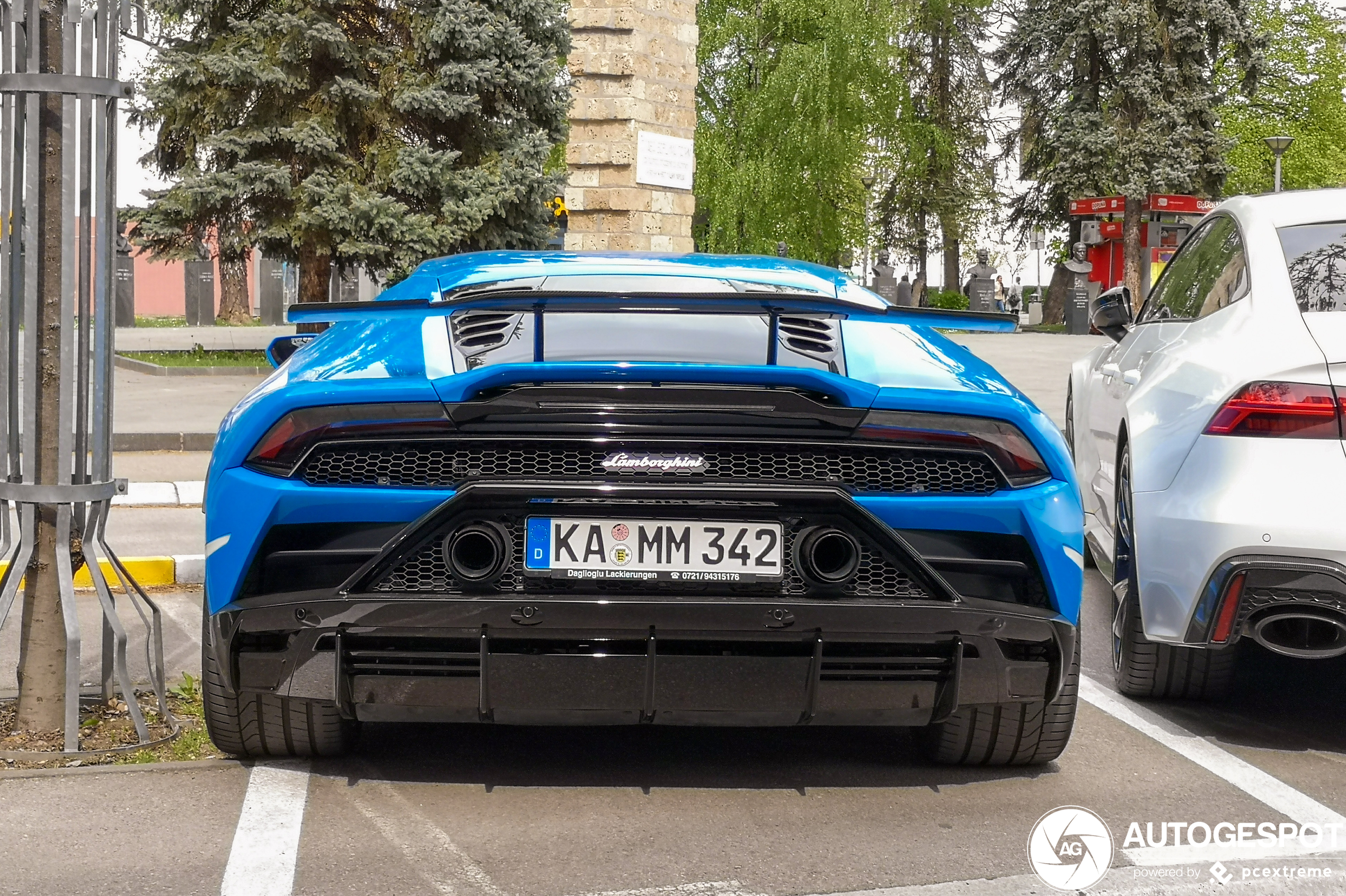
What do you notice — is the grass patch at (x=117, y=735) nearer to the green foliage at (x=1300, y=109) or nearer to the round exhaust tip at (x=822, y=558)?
the round exhaust tip at (x=822, y=558)

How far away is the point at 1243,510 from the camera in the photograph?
416cm

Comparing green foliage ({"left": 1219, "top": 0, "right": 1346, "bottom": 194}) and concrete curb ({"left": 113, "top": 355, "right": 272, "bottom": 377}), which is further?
green foliage ({"left": 1219, "top": 0, "right": 1346, "bottom": 194})

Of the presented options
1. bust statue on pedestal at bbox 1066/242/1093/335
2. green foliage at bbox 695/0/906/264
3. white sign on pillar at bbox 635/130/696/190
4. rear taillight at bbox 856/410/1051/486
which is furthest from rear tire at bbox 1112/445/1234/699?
green foliage at bbox 695/0/906/264

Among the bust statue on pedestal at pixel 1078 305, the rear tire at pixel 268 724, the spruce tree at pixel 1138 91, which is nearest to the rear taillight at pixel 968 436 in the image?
the rear tire at pixel 268 724

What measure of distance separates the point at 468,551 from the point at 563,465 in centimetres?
28

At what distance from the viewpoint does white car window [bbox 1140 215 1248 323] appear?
4855 millimetres

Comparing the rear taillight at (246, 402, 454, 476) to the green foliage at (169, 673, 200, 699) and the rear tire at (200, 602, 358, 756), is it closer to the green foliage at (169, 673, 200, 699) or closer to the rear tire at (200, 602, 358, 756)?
the rear tire at (200, 602, 358, 756)

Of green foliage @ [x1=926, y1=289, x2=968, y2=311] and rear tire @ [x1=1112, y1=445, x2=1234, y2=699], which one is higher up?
green foliage @ [x1=926, y1=289, x2=968, y2=311]

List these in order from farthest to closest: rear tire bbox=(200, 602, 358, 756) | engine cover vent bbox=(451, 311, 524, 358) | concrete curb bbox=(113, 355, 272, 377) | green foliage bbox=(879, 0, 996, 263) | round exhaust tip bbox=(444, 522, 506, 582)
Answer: green foliage bbox=(879, 0, 996, 263) < concrete curb bbox=(113, 355, 272, 377) < rear tire bbox=(200, 602, 358, 756) < engine cover vent bbox=(451, 311, 524, 358) < round exhaust tip bbox=(444, 522, 506, 582)

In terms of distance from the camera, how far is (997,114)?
5497 cm

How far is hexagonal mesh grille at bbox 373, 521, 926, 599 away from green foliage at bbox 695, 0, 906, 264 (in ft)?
117

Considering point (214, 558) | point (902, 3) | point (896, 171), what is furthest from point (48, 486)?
point (896, 171)

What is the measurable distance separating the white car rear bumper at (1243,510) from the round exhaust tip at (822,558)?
50.5 inches

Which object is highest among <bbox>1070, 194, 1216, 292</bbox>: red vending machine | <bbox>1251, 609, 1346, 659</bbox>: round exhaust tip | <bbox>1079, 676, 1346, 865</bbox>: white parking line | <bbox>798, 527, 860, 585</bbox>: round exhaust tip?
<bbox>1070, 194, 1216, 292</bbox>: red vending machine
